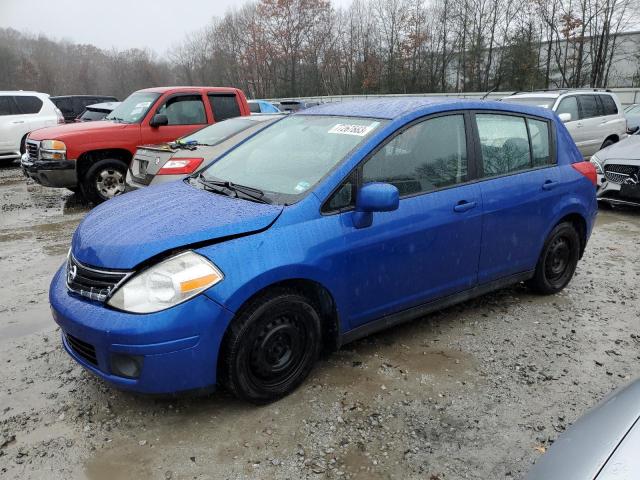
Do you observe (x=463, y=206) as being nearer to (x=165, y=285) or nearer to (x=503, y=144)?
(x=503, y=144)

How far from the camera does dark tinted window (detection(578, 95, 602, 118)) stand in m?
11.0

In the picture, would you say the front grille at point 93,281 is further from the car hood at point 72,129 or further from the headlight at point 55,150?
the car hood at point 72,129

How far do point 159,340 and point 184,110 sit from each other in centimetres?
691

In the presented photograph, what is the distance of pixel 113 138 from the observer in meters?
7.94

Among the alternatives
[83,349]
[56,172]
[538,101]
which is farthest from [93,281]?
[538,101]

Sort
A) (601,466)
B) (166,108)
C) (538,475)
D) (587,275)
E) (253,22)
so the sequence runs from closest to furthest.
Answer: (601,466) → (538,475) → (587,275) → (166,108) → (253,22)

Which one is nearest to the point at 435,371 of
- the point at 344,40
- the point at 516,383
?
the point at 516,383

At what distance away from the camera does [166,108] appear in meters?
8.42

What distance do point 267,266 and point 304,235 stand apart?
0.31 metres

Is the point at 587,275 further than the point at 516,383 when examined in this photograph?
Yes

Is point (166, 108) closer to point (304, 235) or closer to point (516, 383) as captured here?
point (304, 235)

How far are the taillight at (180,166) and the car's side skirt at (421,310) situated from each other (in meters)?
3.69

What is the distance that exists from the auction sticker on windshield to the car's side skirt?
1213mm

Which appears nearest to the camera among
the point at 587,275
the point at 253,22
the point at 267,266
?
the point at 267,266
